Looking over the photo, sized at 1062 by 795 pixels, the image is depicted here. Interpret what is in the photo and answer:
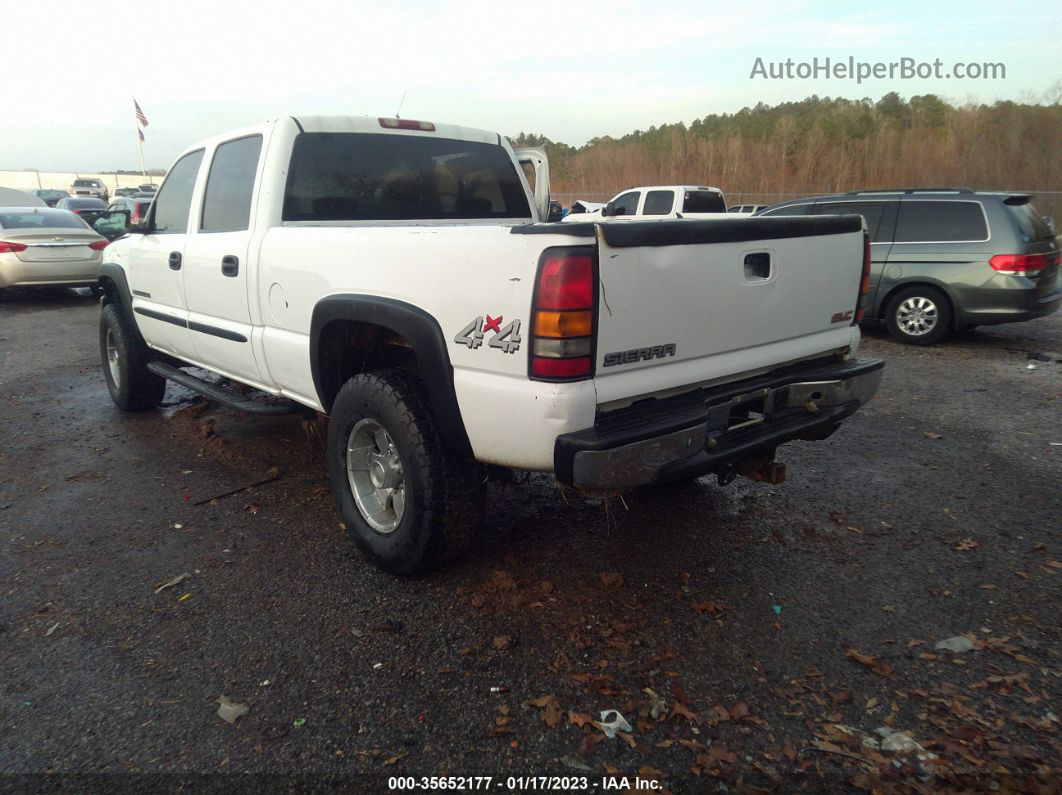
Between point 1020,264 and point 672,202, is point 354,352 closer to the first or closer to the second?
point 1020,264

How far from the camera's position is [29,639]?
2854mm

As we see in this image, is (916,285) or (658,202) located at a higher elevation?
(658,202)

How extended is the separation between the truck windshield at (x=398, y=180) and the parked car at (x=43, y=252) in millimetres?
9020

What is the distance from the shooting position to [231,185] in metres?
4.25

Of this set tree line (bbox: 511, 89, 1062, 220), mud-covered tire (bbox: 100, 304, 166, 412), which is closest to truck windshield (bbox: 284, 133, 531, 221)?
mud-covered tire (bbox: 100, 304, 166, 412)

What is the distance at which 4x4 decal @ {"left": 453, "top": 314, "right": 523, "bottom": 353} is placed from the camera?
2.50 meters

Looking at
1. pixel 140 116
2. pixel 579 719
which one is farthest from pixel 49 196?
pixel 579 719

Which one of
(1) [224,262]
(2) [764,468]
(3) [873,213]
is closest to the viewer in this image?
(2) [764,468]

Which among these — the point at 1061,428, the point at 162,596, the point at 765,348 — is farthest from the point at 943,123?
the point at 162,596

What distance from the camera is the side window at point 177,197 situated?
15.6 feet

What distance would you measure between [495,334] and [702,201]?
516 inches

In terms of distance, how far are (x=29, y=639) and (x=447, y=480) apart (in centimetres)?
172

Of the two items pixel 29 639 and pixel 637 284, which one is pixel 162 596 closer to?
pixel 29 639

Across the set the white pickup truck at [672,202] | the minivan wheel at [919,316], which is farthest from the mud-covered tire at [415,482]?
the white pickup truck at [672,202]
